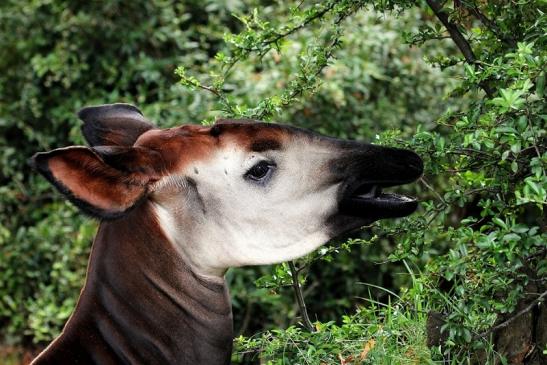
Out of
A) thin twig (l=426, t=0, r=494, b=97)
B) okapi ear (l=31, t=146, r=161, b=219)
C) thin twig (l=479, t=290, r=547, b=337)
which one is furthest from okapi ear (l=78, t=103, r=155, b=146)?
thin twig (l=479, t=290, r=547, b=337)

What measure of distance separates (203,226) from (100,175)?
36 centimetres

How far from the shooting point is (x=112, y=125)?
11.0ft

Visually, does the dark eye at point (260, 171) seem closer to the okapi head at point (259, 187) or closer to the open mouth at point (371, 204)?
the okapi head at point (259, 187)

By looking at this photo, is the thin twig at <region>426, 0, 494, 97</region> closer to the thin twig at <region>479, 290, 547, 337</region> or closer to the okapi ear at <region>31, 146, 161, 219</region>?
the thin twig at <region>479, 290, 547, 337</region>

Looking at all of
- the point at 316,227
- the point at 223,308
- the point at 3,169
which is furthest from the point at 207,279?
the point at 3,169

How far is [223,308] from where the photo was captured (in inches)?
121

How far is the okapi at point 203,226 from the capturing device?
2975 millimetres

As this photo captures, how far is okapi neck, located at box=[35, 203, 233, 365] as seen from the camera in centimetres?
301

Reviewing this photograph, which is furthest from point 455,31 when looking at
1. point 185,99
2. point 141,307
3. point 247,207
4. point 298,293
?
point 185,99

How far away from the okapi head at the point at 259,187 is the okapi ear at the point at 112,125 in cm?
28

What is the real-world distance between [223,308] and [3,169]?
5.01 metres

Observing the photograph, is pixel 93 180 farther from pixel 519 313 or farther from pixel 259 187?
pixel 519 313

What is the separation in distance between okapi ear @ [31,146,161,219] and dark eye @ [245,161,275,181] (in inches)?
10.5

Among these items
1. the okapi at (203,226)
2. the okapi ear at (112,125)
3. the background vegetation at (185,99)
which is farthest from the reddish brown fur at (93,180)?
the background vegetation at (185,99)
